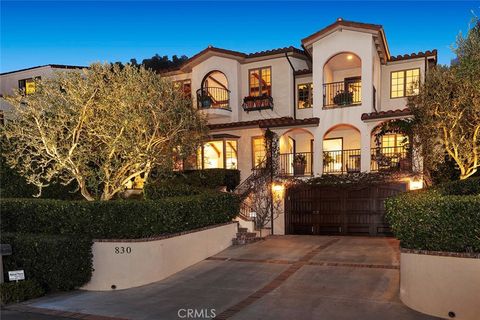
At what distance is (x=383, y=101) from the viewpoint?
1989 centimetres

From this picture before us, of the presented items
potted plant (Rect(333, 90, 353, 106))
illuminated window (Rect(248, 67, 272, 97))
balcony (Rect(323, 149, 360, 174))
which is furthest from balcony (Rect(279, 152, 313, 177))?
illuminated window (Rect(248, 67, 272, 97))

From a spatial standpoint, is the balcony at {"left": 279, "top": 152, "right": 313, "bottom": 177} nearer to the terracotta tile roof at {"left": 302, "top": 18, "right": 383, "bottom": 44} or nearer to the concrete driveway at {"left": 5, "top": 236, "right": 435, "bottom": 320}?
the terracotta tile roof at {"left": 302, "top": 18, "right": 383, "bottom": 44}

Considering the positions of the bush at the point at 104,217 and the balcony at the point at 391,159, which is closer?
the bush at the point at 104,217

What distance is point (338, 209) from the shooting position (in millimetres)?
17547

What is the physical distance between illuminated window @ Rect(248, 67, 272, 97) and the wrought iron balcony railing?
1407 millimetres

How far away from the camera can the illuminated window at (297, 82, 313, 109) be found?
20.6 meters

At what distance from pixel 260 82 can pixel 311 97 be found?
2.90m

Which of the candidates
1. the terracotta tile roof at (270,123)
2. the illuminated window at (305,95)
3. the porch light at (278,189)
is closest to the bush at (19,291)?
Answer: the porch light at (278,189)

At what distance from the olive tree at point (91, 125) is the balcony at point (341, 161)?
921 cm

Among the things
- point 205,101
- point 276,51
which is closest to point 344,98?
point 276,51

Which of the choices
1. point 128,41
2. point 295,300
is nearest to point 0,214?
point 295,300

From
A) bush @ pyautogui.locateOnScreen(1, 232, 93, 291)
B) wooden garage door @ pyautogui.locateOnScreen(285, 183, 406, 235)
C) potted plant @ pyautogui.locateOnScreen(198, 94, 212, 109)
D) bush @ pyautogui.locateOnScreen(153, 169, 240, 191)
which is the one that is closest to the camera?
bush @ pyautogui.locateOnScreen(1, 232, 93, 291)

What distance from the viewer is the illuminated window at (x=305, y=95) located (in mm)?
20562

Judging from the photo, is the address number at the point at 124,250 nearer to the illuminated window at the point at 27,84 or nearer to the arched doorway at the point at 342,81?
the arched doorway at the point at 342,81
